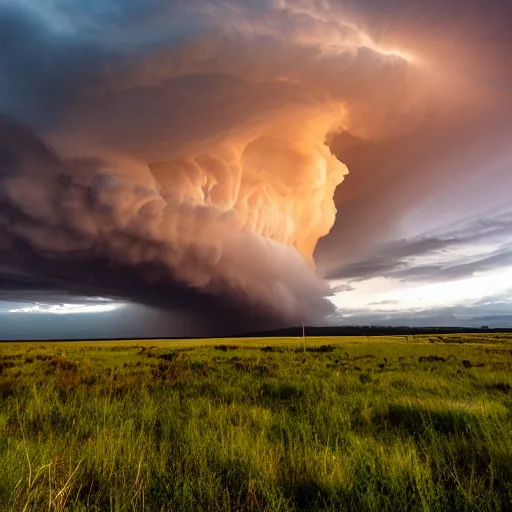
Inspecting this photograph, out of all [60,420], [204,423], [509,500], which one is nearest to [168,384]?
[60,420]

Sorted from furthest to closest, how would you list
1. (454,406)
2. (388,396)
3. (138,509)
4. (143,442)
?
(388,396) < (454,406) < (143,442) < (138,509)

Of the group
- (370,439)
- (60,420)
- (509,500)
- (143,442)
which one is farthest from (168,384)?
(509,500)

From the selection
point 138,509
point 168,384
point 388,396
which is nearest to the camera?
point 138,509

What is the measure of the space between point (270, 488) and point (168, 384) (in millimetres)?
8775

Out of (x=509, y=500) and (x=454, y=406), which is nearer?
(x=509, y=500)

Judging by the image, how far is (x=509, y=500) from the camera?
12.2 feet

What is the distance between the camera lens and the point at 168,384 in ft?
39.4

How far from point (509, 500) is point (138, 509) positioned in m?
3.62

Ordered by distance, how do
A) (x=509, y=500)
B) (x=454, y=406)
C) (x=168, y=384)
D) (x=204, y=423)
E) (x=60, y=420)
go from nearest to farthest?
(x=509, y=500), (x=204, y=423), (x=60, y=420), (x=454, y=406), (x=168, y=384)

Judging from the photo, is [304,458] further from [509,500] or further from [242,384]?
[242,384]

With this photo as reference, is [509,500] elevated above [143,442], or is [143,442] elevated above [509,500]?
[143,442]

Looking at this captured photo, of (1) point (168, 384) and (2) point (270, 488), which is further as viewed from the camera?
(1) point (168, 384)

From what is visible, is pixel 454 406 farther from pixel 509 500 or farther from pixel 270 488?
pixel 270 488

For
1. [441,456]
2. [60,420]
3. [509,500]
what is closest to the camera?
[509,500]
